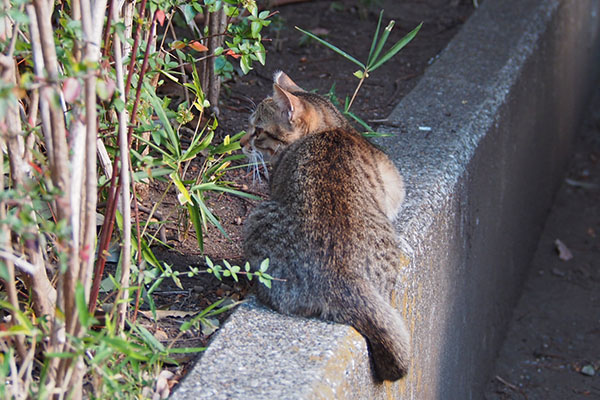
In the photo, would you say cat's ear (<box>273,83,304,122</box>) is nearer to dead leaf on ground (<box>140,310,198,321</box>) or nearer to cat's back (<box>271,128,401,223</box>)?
cat's back (<box>271,128,401,223</box>)

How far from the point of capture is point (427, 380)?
9.48 ft

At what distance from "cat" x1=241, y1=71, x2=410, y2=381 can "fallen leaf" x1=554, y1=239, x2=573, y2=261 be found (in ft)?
8.63

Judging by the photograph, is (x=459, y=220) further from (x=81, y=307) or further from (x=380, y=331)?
(x=81, y=307)

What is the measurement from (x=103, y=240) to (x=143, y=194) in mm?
1014

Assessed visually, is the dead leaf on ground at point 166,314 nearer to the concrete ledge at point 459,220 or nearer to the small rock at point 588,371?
the concrete ledge at point 459,220

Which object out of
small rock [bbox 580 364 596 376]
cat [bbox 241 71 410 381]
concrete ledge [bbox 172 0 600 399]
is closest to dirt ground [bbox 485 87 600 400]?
small rock [bbox 580 364 596 376]

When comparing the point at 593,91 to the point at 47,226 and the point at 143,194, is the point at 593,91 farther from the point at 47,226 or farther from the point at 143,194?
the point at 47,226

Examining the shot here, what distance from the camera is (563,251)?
5.07m

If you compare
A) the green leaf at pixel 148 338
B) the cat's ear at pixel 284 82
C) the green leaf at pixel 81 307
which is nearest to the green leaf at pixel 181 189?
the green leaf at pixel 148 338

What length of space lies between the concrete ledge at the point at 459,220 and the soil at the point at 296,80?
0.73 feet

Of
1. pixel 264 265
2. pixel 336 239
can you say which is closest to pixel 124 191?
pixel 264 265

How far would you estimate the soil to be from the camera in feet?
8.36

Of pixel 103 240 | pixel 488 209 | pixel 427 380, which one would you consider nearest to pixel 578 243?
pixel 488 209

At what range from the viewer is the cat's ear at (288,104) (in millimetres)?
2875
